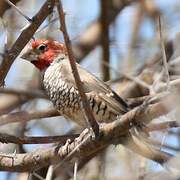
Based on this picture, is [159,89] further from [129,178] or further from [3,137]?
[3,137]

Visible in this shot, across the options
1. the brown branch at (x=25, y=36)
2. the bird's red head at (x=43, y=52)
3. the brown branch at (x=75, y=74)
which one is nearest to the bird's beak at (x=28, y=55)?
the bird's red head at (x=43, y=52)

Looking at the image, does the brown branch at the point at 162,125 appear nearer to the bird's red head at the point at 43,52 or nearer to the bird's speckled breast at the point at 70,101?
the bird's speckled breast at the point at 70,101

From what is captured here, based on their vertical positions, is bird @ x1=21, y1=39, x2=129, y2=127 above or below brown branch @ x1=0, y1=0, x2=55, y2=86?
below

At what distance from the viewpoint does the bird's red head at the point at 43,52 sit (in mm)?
5641

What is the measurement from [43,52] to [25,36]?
70.7 inches

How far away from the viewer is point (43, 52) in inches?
224

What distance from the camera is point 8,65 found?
4.02 m

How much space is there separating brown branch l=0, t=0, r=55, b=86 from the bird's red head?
60.6 inches

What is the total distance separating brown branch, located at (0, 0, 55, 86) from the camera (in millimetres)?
3682

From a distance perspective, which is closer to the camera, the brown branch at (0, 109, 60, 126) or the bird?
the brown branch at (0, 109, 60, 126)

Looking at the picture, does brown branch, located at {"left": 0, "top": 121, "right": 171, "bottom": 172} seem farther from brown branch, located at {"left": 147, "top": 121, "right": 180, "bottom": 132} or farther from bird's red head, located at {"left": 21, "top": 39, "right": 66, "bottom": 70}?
bird's red head, located at {"left": 21, "top": 39, "right": 66, "bottom": 70}

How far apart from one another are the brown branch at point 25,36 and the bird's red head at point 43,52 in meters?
1.54

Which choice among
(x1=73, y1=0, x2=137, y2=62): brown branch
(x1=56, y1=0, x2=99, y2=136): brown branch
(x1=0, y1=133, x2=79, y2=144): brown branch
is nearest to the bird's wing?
(x1=0, y1=133, x2=79, y2=144): brown branch

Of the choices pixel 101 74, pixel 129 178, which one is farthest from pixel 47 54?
pixel 129 178
